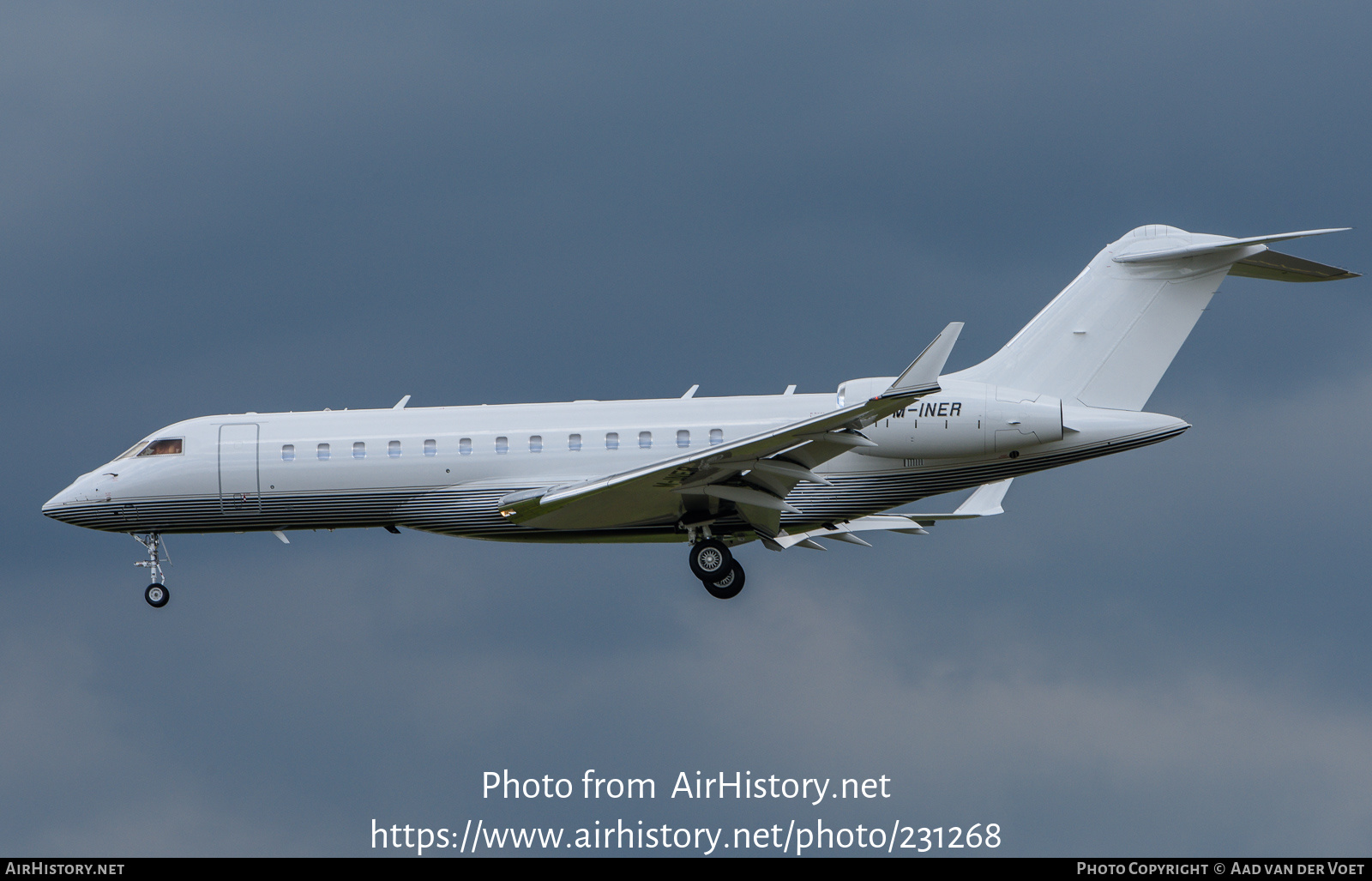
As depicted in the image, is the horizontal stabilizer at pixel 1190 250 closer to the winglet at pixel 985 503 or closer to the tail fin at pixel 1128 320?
the tail fin at pixel 1128 320

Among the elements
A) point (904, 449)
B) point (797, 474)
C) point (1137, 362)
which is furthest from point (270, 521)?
point (1137, 362)

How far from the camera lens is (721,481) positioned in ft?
91.8

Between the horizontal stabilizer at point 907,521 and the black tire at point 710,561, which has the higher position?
the horizontal stabilizer at point 907,521

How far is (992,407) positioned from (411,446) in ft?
34.3

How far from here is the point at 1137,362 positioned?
2923 cm

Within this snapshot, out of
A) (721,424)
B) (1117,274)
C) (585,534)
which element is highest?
(1117,274)

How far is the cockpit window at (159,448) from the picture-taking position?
99.1ft

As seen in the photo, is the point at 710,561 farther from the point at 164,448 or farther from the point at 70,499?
the point at 70,499

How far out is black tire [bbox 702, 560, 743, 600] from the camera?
28.9 m

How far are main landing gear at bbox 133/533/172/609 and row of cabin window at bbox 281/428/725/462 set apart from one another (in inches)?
128

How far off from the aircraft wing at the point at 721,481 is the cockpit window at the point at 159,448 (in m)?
6.50

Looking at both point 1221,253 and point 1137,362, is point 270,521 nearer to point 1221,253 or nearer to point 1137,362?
point 1137,362

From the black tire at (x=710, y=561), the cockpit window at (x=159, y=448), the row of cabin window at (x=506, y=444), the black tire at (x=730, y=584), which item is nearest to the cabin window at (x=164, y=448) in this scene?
the cockpit window at (x=159, y=448)

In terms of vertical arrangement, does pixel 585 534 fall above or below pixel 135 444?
below
